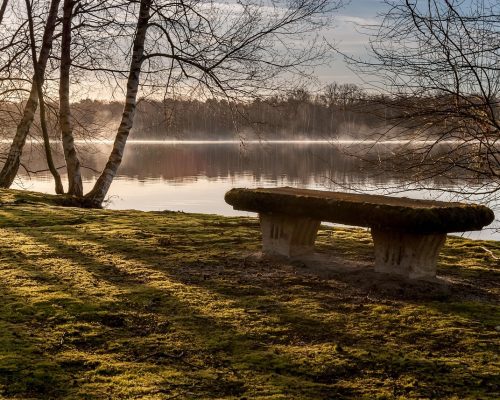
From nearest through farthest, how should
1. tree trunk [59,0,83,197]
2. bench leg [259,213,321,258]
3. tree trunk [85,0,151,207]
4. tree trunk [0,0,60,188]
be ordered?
bench leg [259,213,321,258] → tree trunk [85,0,151,207] → tree trunk [59,0,83,197] → tree trunk [0,0,60,188]

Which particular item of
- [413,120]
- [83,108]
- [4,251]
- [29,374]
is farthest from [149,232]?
[83,108]

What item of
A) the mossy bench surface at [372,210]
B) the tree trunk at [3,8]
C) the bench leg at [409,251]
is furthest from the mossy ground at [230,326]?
the tree trunk at [3,8]

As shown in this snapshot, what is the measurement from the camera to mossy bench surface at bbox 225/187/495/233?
5.61 metres

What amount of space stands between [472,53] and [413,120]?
3.11 feet

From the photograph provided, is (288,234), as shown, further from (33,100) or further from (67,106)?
(33,100)

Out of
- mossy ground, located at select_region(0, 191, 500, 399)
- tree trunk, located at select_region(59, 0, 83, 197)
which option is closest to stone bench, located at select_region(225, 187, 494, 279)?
mossy ground, located at select_region(0, 191, 500, 399)

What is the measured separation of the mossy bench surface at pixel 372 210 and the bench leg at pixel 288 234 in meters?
0.27

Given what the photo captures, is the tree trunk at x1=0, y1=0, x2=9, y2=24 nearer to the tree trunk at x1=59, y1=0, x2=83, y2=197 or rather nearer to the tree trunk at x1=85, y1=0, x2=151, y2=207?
the tree trunk at x1=59, y1=0, x2=83, y2=197

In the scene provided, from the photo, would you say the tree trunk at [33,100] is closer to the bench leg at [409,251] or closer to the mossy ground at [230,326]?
the mossy ground at [230,326]

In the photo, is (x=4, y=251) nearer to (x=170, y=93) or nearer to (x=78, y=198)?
(x=78, y=198)

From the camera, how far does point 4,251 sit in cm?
753

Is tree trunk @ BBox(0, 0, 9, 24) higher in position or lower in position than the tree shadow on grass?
higher

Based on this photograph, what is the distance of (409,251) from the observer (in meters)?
6.05

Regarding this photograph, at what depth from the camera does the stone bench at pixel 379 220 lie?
5660 millimetres
